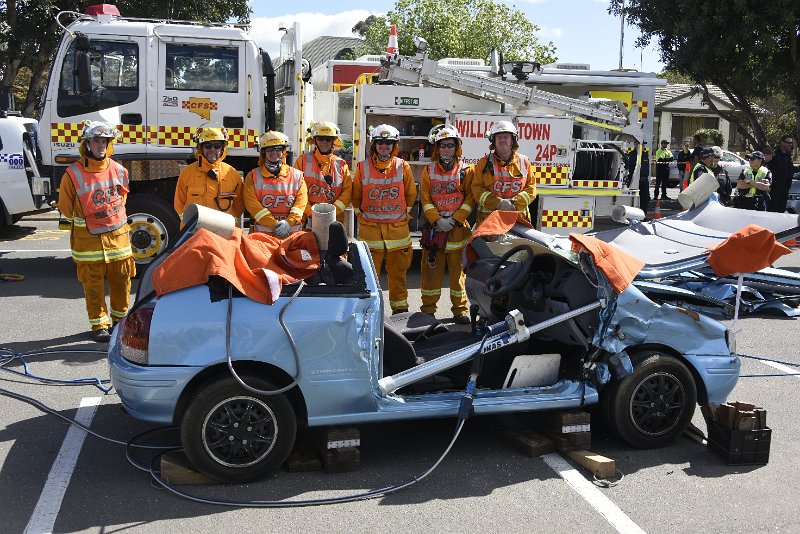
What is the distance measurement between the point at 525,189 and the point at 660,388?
141 inches

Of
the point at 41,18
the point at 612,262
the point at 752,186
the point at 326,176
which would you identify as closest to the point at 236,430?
the point at 612,262

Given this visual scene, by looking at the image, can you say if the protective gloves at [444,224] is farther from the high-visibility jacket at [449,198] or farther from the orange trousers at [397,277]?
the orange trousers at [397,277]

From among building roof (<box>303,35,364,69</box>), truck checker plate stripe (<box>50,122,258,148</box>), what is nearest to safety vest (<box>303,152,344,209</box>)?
truck checker plate stripe (<box>50,122,258,148</box>)

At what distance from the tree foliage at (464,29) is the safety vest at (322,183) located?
84.3 ft

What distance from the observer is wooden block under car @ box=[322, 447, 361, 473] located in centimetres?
443

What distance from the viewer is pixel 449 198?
314 inches

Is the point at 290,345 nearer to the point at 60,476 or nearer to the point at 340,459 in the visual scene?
the point at 340,459

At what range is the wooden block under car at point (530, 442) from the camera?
477cm

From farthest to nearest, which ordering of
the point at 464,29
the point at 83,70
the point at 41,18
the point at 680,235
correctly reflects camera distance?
the point at 464,29
the point at 41,18
the point at 83,70
the point at 680,235

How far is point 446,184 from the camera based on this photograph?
796cm

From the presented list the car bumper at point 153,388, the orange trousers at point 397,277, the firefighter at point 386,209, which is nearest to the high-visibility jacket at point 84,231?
the firefighter at point 386,209

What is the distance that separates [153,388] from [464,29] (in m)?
31.5

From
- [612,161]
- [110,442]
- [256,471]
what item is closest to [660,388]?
[256,471]

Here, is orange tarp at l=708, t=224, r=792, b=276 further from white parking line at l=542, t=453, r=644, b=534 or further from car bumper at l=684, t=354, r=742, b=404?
white parking line at l=542, t=453, r=644, b=534
